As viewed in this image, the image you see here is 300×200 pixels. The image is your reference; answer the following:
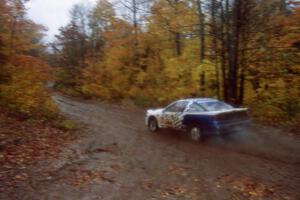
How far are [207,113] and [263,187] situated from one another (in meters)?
5.89

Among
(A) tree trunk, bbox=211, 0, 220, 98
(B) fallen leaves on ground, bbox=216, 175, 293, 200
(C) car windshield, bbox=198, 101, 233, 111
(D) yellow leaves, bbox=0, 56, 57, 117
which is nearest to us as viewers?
(B) fallen leaves on ground, bbox=216, 175, 293, 200

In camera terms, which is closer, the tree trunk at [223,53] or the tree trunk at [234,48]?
the tree trunk at [234,48]

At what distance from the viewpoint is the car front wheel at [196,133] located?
14.3 m

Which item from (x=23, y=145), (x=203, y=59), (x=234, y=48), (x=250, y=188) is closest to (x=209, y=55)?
(x=203, y=59)

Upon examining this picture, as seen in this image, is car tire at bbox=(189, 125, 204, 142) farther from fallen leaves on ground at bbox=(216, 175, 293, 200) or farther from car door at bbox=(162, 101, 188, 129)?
fallen leaves on ground at bbox=(216, 175, 293, 200)

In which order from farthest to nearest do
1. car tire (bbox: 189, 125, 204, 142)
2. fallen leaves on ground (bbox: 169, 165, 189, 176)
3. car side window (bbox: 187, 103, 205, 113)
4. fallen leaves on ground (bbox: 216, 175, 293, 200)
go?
car side window (bbox: 187, 103, 205, 113), car tire (bbox: 189, 125, 204, 142), fallen leaves on ground (bbox: 169, 165, 189, 176), fallen leaves on ground (bbox: 216, 175, 293, 200)

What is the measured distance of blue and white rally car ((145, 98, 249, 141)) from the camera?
1377 cm

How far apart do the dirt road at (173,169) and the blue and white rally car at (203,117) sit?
47 centimetres

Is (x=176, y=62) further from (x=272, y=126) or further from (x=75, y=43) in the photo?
(x=75, y=43)

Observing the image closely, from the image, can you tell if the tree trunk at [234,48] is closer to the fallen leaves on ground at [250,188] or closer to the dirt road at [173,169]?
the dirt road at [173,169]

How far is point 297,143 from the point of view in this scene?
13523mm

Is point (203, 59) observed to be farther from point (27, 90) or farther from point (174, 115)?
point (27, 90)

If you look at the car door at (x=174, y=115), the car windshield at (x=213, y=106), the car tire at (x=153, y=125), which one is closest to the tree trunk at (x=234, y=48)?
the car tire at (x=153, y=125)

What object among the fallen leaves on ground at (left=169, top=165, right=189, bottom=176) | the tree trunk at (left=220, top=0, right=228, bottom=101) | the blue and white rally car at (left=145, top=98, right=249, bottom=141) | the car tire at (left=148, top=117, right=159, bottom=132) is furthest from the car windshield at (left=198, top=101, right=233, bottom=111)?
the tree trunk at (left=220, top=0, right=228, bottom=101)
